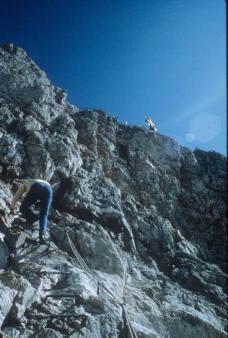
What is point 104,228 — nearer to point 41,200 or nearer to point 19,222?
point 19,222

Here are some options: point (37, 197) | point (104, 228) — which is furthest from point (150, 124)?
point (37, 197)

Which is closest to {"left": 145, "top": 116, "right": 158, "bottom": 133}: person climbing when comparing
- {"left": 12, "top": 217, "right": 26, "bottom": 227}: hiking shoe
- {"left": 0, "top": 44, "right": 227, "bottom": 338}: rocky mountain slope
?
{"left": 0, "top": 44, "right": 227, "bottom": 338}: rocky mountain slope

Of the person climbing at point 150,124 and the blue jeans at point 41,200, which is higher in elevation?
the person climbing at point 150,124

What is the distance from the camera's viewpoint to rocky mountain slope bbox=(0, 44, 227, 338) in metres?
8.06

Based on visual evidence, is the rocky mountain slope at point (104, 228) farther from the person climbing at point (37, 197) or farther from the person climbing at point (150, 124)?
the person climbing at point (150, 124)

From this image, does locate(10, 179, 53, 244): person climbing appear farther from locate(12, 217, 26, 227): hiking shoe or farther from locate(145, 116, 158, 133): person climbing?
locate(145, 116, 158, 133): person climbing

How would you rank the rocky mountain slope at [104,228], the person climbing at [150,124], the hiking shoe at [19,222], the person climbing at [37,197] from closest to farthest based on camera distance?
the rocky mountain slope at [104,228] < the person climbing at [37,197] < the hiking shoe at [19,222] < the person climbing at [150,124]

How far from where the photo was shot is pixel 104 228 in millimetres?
14461

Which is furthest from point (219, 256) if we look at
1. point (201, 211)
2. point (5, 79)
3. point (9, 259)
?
point (5, 79)

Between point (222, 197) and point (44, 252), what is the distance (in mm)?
16205

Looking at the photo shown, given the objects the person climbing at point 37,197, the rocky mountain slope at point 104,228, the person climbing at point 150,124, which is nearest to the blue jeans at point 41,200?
the person climbing at point 37,197

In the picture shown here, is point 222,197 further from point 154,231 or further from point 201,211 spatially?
point 154,231

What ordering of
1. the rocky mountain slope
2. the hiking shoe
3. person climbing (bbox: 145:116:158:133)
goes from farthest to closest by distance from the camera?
person climbing (bbox: 145:116:158:133) < the hiking shoe < the rocky mountain slope

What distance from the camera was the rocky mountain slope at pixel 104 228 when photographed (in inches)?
317
